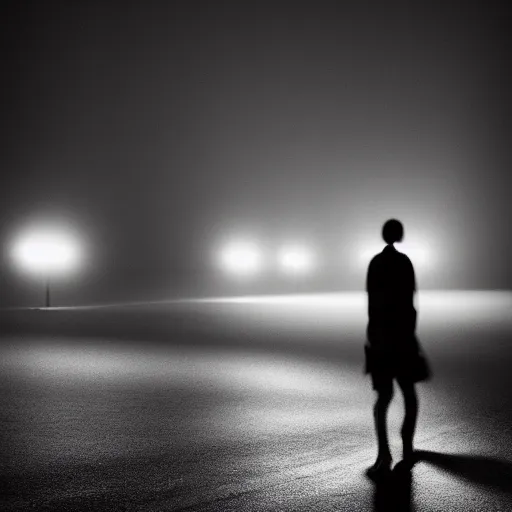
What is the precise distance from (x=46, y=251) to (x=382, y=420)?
1729 cm

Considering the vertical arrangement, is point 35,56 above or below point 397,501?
Answer: above

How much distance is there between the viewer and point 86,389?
233 inches

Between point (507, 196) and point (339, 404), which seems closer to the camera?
point (339, 404)

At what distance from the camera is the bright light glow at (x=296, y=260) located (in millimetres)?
25078

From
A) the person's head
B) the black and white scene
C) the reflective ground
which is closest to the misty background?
the black and white scene

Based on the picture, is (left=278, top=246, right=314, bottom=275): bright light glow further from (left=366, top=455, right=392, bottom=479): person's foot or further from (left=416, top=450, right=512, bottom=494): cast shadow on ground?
(left=366, top=455, right=392, bottom=479): person's foot

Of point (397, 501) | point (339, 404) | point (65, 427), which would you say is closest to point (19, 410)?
point (65, 427)

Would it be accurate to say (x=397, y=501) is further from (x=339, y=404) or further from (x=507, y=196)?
(x=507, y=196)

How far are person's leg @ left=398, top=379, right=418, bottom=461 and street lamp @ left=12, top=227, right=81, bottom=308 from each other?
16.8m

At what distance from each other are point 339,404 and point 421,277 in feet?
76.2

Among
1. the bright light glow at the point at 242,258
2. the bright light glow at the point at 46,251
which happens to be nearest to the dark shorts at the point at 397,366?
the bright light glow at the point at 46,251

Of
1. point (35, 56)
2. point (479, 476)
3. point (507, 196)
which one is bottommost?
point (479, 476)

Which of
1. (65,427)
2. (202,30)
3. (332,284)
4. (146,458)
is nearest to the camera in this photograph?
(146,458)

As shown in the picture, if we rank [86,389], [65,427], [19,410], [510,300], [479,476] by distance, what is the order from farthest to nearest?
[510,300], [86,389], [19,410], [65,427], [479,476]
